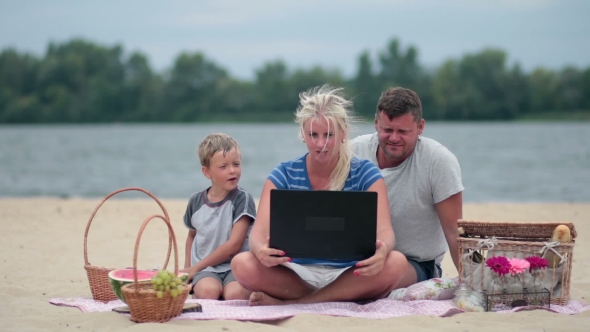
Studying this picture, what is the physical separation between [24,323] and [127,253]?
322cm

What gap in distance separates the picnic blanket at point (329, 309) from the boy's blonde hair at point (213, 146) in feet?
3.47

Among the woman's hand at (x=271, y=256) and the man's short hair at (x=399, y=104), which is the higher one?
the man's short hair at (x=399, y=104)

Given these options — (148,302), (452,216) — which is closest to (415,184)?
(452,216)

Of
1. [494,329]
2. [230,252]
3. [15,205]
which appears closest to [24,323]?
[230,252]

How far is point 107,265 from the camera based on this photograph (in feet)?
22.9

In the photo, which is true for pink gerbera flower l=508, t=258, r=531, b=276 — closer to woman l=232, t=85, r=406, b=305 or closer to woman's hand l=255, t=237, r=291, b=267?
woman l=232, t=85, r=406, b=305

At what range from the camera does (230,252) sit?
17.4 ft

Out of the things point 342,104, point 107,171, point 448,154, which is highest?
point 342,104

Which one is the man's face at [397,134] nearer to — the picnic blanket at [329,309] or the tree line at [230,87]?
the picnic blanket at [329,309]

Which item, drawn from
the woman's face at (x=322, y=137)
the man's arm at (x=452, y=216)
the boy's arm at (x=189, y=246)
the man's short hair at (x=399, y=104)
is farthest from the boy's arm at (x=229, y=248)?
the man's arm at (x=452, y=216)

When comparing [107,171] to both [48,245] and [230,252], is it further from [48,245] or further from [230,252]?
[230,252]

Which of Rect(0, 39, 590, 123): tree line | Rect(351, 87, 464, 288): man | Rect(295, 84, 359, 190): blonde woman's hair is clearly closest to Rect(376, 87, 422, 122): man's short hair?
Rect(351, 87, 464, 288): man

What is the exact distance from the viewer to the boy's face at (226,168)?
5323 mm

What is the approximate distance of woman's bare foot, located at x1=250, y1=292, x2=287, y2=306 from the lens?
15.7 ft
